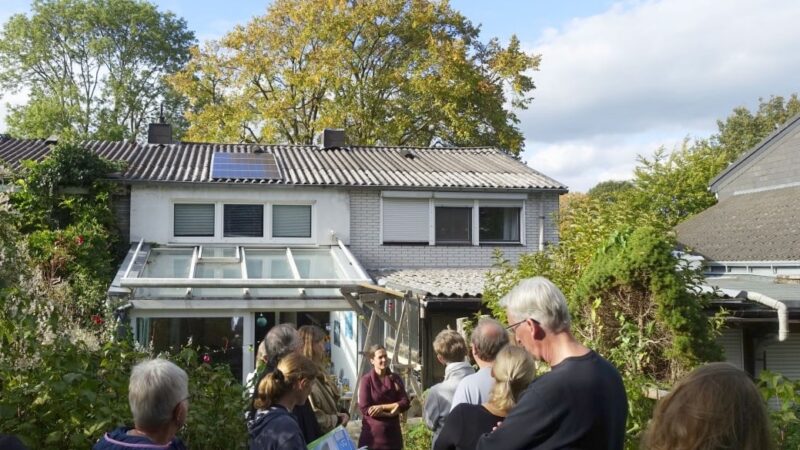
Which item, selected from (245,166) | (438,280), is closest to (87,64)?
(245,166)

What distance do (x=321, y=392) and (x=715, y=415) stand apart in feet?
11.0

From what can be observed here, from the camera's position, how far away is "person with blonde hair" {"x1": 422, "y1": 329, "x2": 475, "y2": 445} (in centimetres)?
515

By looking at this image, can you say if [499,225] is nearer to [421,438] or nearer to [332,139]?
[332,139]

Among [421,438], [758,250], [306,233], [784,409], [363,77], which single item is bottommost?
[421,438]

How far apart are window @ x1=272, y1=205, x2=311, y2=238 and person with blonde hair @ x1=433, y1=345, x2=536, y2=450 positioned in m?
13.4

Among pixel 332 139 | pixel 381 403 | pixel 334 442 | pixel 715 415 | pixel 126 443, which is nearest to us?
pixel 715 415

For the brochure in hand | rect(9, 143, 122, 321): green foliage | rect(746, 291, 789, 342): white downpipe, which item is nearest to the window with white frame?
rect(9, 143, 122, 321): green foliage

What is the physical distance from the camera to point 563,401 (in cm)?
288

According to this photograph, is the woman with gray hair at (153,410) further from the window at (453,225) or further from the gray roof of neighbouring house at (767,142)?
the gray roof of neighbouring house at (767,142)

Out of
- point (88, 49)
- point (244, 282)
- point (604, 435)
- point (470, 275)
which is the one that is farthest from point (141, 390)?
point (88, 49)

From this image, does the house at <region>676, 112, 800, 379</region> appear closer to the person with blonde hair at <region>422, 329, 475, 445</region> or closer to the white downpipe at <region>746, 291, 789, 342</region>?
the white downpipe at <region>746, 291, 789, 342</region>

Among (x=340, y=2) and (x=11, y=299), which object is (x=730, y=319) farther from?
(x=340, y=2)

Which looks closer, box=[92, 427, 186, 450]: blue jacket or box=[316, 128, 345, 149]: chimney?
box=[92, 427, 186, 450]: blue jacket

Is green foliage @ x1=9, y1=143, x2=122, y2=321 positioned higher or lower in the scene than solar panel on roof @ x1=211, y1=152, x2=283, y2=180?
lower
